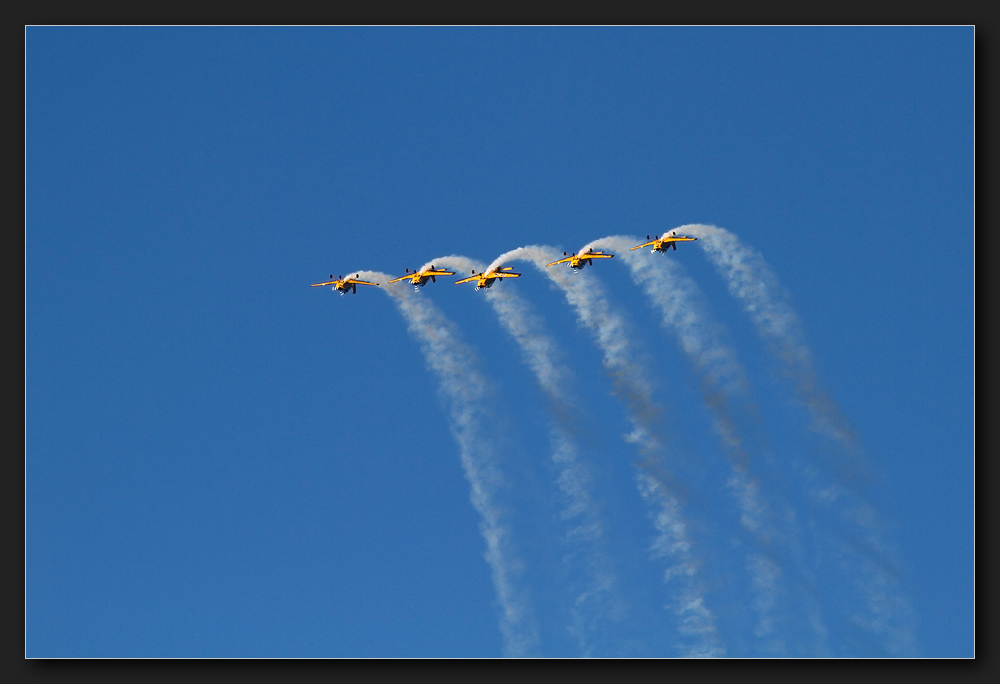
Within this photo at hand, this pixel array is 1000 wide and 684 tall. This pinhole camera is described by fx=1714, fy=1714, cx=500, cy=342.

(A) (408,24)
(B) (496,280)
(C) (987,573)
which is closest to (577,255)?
(B) (496,280)

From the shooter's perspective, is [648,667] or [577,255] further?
[577,255]

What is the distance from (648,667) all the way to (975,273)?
21841mm

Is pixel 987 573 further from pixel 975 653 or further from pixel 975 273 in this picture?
pixel 975 273

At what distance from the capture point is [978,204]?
7400cm

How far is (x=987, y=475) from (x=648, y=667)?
16531mm

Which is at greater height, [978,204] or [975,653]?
[978,204]

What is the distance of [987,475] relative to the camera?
72.7 meters

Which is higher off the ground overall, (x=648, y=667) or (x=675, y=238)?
(x=675, y=238)

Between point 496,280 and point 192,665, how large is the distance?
32749 millimetres

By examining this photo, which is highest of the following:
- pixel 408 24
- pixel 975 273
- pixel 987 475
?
pixel 408 24

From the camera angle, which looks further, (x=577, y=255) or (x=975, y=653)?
(x=577, y=255)

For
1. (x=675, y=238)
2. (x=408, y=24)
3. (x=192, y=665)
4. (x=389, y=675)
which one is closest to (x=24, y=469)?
(x=192, y=665)

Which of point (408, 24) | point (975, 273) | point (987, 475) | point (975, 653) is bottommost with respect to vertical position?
point (975, 653)

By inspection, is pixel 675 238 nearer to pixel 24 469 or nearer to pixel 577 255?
pixel 577 255
